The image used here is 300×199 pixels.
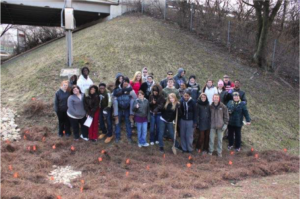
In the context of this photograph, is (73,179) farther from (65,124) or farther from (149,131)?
(149,131)

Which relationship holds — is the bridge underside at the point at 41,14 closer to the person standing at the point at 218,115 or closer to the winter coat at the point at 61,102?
the winter coat at the point at 61,102

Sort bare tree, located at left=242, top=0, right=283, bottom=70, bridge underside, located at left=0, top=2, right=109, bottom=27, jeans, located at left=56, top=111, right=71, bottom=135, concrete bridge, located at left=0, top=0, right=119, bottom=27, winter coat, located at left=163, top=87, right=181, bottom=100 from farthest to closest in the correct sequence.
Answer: bridge underside, located at left=0, top=2, right=109, bottom=27, concrete bridge, located at left=0, top=0, right=119, bottom=27, bare tree, located at left=242, top=0, right=283, bottom=70, jeans, located at left=56, top=111, right=71, bottom=135, winter coat, located at left=163, top=87, right=181, bottom=100

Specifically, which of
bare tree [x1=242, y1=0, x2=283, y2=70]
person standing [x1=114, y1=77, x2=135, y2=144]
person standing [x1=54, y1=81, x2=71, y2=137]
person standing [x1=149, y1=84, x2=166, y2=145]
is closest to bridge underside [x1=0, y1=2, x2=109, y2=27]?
bare tree [x1=242, y1=0, x2=283, y2=70]

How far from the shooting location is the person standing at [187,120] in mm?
6956

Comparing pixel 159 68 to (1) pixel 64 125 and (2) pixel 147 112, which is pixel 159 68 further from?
(1) pixel 64 125

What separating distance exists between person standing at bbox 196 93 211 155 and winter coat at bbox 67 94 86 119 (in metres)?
3.22

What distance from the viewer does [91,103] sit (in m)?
7.02

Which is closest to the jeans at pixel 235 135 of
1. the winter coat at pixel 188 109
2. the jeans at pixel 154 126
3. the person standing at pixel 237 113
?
the person standing at pixel 237 113

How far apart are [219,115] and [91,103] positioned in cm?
352

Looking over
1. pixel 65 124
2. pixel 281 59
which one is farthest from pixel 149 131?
Result: pixel 281 59

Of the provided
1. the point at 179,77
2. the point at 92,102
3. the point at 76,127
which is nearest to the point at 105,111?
the point at 92,102

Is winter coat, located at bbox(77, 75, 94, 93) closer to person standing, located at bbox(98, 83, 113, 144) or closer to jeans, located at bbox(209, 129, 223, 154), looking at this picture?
person standing, located at bbox(98, 83, 113, 144)

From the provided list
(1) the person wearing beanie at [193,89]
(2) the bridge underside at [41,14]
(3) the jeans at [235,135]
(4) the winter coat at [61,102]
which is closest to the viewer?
(4) the winter coat at [61,102]

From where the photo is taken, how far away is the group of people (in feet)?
22.9
